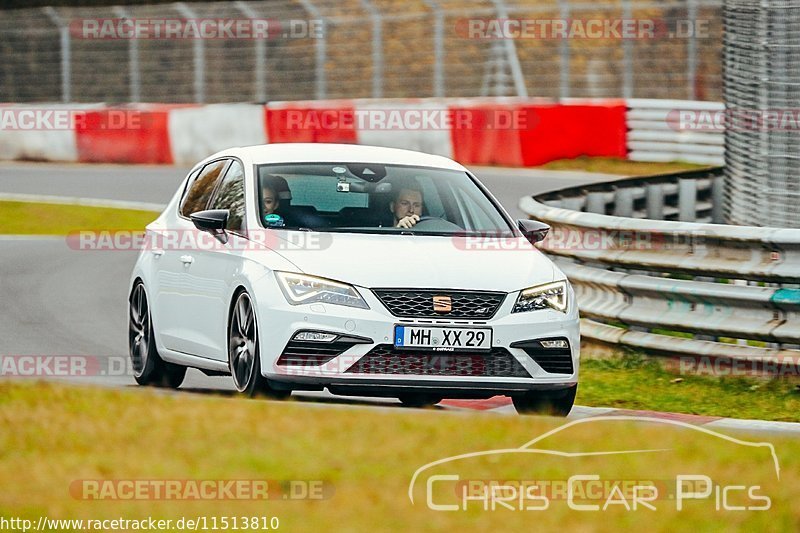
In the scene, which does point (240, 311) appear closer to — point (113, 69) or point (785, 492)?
point (785, 492)

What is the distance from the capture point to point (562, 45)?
30.2m

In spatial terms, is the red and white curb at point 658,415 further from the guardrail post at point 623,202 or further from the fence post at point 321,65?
the fence post at point 321,65

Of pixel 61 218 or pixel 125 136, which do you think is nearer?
pixel 61 218

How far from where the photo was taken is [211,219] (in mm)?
9688

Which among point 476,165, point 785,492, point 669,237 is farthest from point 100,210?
Result: point 785,492

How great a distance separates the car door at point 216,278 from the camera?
956cm

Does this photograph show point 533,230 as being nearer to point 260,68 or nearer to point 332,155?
point 332,155

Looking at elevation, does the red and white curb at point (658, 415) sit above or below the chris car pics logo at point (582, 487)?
below

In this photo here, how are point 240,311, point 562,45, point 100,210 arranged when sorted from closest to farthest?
1. point 240,311
2. point 100,210
3. point 562,45

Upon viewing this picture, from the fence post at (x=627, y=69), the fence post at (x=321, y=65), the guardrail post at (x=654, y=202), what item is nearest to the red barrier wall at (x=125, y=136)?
the fence post at (x=321, y=65)

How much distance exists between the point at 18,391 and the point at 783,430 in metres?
3.78

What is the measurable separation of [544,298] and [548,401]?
1.78 feet

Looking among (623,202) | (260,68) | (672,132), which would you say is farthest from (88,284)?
(260,68)

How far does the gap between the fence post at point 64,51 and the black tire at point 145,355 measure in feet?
78.5
